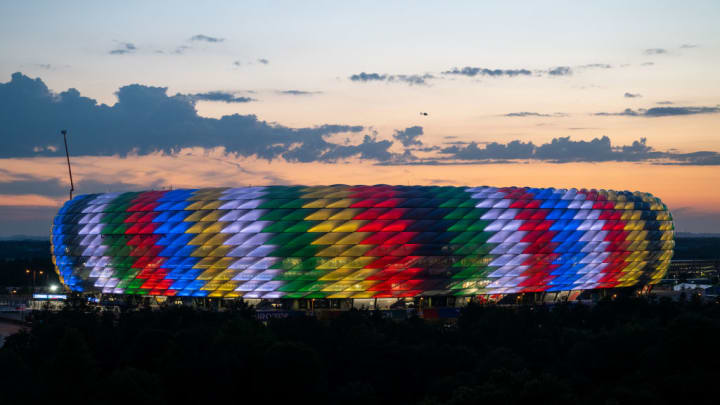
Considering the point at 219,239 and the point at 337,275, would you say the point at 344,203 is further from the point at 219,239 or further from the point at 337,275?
the point at 219,239

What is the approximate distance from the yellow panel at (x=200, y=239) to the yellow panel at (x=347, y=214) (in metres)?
13.7

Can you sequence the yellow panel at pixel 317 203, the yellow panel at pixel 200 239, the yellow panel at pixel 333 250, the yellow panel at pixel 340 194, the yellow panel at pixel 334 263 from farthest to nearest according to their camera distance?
the yellow panel at pixel 200 239 → the yellow panel at pixel 340 194 → the yellow panel at pixel 317 203 → the yellow panel at pixel 334 263 → the yellow panel at pixel 333 250

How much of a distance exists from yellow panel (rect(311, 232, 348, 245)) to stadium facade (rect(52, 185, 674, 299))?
Result: 0.34ft

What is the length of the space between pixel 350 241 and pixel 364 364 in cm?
3629

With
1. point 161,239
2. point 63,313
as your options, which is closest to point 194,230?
point 161,239

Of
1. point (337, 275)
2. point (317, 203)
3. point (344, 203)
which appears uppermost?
point (317, 203)

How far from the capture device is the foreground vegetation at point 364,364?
34.6 m

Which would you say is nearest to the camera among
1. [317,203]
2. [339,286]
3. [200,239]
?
[317,203]

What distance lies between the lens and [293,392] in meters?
38.7

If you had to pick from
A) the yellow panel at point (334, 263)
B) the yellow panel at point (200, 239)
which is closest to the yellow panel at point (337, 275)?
the yellow panel at point (334, 263)

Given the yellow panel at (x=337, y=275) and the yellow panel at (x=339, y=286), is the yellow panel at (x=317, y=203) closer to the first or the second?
the yellow panel at (x=337, y=275)

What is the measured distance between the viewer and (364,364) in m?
48.0

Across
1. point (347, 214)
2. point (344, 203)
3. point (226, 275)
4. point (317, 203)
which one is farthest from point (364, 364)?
point (226, 275)

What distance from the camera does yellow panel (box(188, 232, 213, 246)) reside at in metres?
86.5
